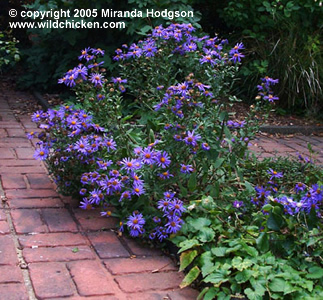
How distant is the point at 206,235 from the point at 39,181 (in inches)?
59.3

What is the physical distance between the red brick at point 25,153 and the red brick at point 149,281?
1.90 metres

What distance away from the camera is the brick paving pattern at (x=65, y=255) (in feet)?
7.95

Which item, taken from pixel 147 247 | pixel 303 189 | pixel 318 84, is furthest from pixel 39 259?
pixel 318 84

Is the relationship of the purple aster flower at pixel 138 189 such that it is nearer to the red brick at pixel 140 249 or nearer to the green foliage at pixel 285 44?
the red brick at pixel 140 249

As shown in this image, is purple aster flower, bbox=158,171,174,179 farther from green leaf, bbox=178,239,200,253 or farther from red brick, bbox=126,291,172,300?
red brick, bbox=126,291,172,300

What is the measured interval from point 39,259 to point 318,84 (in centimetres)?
453

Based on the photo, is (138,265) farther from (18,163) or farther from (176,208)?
(18,163)

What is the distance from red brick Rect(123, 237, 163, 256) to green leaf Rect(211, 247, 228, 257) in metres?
0.43

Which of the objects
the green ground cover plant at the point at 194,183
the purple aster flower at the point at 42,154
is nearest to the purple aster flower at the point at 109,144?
the green ground cover plant at the point at 194,183

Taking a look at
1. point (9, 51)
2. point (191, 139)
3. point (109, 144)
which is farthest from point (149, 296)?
point (9, 51)

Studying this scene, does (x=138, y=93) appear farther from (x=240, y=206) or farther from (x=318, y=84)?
(x=318, y=84)

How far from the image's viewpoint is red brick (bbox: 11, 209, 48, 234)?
2.96 metres

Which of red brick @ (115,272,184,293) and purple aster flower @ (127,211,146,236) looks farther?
purple aster flower @ (127,211,146,236)

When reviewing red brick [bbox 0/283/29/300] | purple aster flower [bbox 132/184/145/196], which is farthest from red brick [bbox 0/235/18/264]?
purple aster flower [bbox 132/184/145/196]
